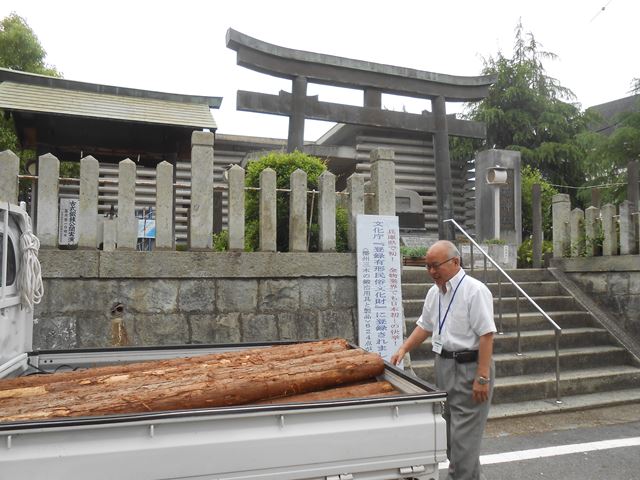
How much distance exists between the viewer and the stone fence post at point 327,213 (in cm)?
613

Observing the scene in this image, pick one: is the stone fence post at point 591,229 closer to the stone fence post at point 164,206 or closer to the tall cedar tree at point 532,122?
the stone fence post at point 164,206

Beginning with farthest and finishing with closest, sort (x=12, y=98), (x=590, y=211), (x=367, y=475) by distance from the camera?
1. (x=590, y=211)
2. (x=12, y=98)
3. (x=367, y=475)

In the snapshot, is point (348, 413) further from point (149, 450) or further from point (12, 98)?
point (12, 98)

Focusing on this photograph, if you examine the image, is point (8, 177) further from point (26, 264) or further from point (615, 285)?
point (615, 285)

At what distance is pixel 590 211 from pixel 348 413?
8299 millimetres

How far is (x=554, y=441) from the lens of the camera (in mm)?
5191

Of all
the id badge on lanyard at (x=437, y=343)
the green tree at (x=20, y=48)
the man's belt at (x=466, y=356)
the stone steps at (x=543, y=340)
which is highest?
the green tree at (x=20, y=48)

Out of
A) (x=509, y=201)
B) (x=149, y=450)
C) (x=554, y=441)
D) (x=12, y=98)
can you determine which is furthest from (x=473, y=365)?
(x=509, y=201)

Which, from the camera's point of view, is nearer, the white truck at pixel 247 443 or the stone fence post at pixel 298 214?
the white truck at pixel 247 443

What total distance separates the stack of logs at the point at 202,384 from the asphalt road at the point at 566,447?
2.09 m

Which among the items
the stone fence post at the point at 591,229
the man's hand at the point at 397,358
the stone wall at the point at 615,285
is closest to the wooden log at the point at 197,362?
the man's hand at the point at 397,358

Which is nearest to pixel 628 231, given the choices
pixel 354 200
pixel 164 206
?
pixel 354 200

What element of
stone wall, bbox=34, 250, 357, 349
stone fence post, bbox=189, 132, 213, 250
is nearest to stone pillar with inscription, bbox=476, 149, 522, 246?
stone wall, bbox=34, 250, 357, 349

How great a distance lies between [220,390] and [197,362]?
0.75m
